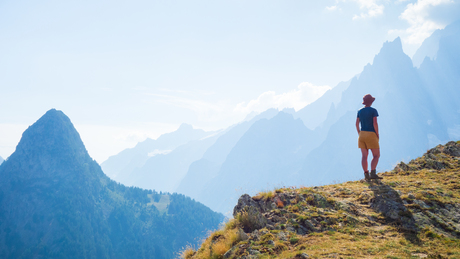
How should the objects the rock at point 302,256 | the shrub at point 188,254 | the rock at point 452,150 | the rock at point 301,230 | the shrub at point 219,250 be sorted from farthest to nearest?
the rock at point 452,150 → the shrub at point 188,254 → the rock at point 301,230 → the shrub at point 219,250 → the rock at point 302,256

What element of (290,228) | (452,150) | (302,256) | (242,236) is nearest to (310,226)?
(290,228)

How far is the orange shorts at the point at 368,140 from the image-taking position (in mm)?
11164

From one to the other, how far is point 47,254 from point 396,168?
26800cm

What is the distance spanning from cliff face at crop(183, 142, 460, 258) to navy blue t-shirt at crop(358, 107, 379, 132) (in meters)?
2.70

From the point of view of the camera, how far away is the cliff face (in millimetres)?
6238

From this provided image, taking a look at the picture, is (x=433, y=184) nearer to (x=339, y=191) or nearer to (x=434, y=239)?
(x=339, y=191)

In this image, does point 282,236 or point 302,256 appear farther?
point 282,236

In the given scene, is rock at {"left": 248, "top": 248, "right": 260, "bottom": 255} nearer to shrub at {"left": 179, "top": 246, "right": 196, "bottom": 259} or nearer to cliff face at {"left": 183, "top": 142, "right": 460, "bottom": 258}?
cliff face at {"left": 183, "top": 142, "right": 460, "bottom": 258}

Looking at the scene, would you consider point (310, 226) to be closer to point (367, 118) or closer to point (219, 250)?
point (219, 250)

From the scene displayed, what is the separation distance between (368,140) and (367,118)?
1.09m

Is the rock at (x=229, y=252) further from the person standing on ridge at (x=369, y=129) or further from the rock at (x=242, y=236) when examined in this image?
the person standing on ridge at (x=369, y=129)

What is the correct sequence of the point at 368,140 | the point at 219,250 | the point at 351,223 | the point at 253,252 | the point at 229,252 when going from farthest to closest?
the point at 368,140, the point at 351,223, the point at 219,250, the point at 229,252, the point at 253,252

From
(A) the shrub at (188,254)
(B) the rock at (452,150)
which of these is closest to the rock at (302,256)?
(A) the shrub at (188,254)

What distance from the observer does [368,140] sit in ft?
37.0
